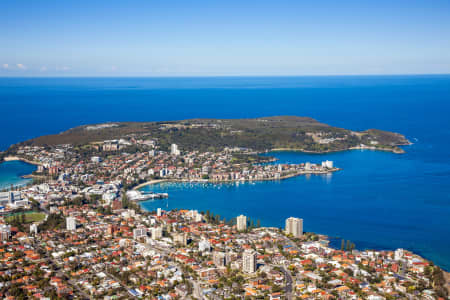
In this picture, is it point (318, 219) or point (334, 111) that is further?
A: point (334, 111)

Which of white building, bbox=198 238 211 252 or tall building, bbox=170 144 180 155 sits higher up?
tall building, bbox=170 144 180 155

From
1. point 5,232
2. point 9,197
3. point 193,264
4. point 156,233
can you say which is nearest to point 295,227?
point 193,264

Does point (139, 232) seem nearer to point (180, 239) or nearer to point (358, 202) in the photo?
point (180, 239)

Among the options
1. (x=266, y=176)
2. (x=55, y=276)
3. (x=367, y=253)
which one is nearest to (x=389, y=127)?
(x=266, y=176)

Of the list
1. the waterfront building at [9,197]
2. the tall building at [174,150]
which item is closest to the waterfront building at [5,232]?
the waterfront building at [9,197]

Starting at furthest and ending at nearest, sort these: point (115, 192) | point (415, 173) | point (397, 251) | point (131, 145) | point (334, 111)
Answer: point (334, 111) → point (131, 145) → point (415, 173) → point (115, 192) → point (397, 251)

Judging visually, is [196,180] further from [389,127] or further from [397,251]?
[389,127]

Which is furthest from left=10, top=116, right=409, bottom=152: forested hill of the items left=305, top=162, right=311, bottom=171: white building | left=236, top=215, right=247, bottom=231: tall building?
left=236, top=215, right=247, bottom=231: tall building

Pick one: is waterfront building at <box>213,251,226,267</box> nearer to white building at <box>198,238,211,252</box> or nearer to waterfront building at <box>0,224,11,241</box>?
white building at <box>198,238,211,252</box>
